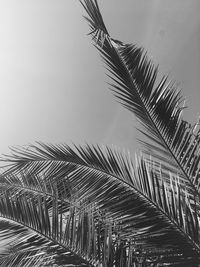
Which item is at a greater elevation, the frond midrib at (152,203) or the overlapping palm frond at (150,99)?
the overlapping palm frond at (150,99)

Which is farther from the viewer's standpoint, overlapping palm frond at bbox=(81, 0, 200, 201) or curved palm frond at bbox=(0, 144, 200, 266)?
overlapping palm frond at bbox=(81, 0, 200, 201)

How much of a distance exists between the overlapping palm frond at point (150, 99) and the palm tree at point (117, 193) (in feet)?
0.04

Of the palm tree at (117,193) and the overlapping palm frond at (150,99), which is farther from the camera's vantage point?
the overlapping palm frond at (150,99)

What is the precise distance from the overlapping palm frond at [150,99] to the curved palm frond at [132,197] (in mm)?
333

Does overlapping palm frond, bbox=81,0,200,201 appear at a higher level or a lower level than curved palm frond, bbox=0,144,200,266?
higher

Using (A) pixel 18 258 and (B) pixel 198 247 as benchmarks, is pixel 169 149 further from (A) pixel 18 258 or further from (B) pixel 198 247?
(A) pixel 18 258

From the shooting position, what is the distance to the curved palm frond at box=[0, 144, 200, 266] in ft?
13.8

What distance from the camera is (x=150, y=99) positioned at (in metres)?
5.30

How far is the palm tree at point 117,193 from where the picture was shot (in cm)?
412

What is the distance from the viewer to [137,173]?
4977 millimetres

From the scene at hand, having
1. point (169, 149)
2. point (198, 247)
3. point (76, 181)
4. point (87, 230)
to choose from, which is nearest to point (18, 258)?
point (87, 230)

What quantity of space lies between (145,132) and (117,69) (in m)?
0.79

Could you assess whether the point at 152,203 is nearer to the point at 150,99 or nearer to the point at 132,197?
the point at 132,197

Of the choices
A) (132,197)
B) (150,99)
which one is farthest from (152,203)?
(150,99)
